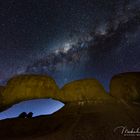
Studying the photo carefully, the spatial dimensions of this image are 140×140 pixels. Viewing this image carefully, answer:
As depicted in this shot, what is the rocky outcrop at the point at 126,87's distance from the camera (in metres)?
21.5

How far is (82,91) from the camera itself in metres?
23.3

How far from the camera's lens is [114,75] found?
76.9ft

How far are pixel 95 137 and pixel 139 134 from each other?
7.83 ft

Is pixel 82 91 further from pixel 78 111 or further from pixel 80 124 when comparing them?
pixel 80 124

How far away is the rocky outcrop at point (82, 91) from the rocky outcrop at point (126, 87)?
1.26 metres

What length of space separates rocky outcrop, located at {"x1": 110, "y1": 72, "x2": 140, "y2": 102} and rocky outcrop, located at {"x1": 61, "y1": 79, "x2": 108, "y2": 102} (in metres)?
1.26

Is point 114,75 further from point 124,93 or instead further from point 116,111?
point 116,111

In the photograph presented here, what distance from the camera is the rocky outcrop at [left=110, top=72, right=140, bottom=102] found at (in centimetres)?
2152

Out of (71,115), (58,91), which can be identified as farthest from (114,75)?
(71,115)
